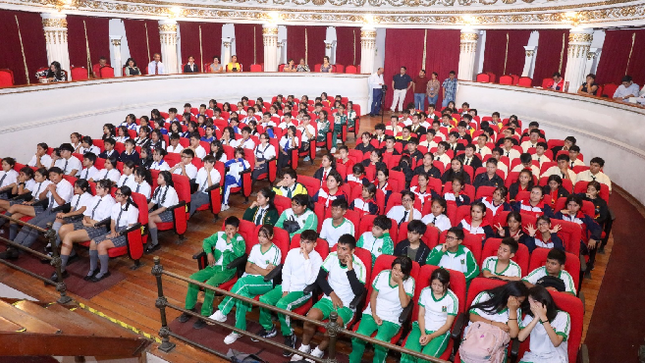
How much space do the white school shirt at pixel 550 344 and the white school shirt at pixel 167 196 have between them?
4.03 m

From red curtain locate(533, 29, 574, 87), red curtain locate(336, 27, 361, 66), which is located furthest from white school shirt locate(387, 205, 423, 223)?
red curtain locate(336, 27, 361, 66)

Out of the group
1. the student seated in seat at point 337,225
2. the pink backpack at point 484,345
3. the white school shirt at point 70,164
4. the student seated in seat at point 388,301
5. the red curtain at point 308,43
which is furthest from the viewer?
the red curtain at point 308,43

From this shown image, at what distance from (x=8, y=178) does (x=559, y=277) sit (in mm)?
6513

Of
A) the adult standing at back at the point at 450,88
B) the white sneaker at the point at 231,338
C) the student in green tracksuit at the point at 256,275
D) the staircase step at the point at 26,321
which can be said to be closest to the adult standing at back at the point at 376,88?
Answer: the adult standing at back at the point at 450,88

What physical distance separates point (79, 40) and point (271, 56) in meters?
5.44

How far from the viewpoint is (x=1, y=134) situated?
7.48 meters

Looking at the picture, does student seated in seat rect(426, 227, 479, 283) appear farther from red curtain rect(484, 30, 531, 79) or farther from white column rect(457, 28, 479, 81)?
red curtain rect(484, 30, 531, 79)

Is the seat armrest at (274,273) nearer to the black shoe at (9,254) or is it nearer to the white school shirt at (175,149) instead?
the black shoe at (9,254)

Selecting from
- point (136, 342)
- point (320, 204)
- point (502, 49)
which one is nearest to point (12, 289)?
point (136, 342)

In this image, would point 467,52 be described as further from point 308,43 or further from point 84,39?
point 84,39

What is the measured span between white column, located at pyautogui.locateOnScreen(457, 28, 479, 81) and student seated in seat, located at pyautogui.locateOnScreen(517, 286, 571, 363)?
431 inches

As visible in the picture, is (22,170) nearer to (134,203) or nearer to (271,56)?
(134,203)

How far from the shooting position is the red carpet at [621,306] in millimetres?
3506

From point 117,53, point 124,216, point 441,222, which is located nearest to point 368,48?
point 117,53
